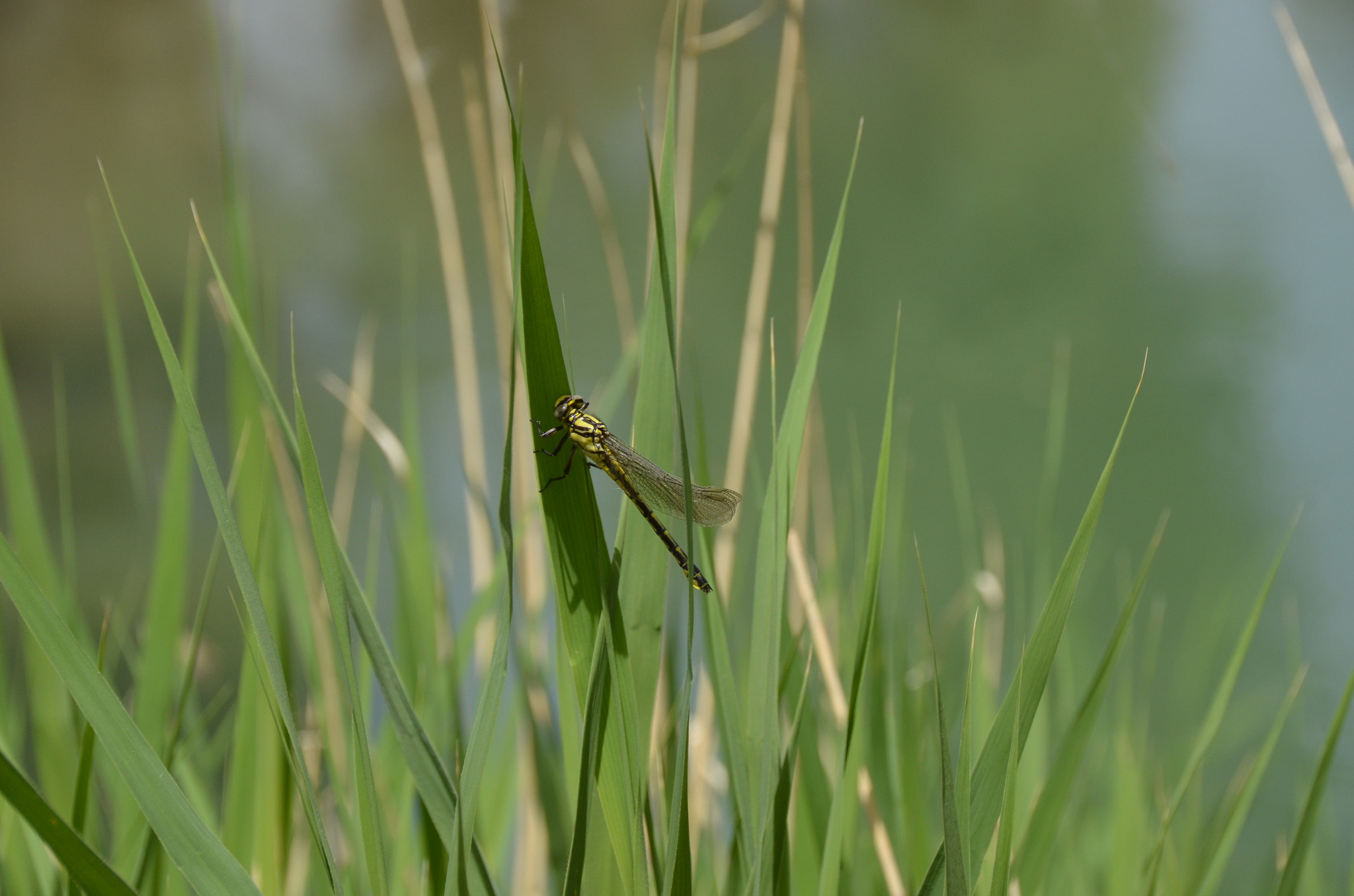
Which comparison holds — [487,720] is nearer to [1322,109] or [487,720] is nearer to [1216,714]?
[1216,714]

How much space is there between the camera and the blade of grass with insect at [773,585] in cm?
32

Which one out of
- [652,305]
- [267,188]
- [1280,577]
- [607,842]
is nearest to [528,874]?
[607,842]

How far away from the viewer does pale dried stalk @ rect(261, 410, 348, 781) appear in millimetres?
659

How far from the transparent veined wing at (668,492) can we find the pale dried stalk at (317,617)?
0.30 meters

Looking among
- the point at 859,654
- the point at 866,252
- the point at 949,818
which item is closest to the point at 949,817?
the point at 949,818

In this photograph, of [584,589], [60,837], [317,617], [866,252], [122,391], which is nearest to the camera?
[60,837]

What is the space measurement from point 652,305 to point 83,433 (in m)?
4.49

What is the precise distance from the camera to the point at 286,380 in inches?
154

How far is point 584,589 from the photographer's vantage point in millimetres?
337

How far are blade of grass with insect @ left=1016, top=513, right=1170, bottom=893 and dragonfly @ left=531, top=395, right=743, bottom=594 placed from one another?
215 mm

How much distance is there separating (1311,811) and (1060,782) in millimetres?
111

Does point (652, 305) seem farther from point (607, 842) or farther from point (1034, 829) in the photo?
point (1034, 829)

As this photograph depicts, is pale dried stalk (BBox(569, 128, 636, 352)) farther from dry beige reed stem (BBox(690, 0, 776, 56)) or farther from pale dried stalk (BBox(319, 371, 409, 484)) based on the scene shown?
pale dried stalk (BBox(319, 371, 409, 484))

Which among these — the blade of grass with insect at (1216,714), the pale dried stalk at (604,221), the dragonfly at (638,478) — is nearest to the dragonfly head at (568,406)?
the dragonfly at (638,478)
